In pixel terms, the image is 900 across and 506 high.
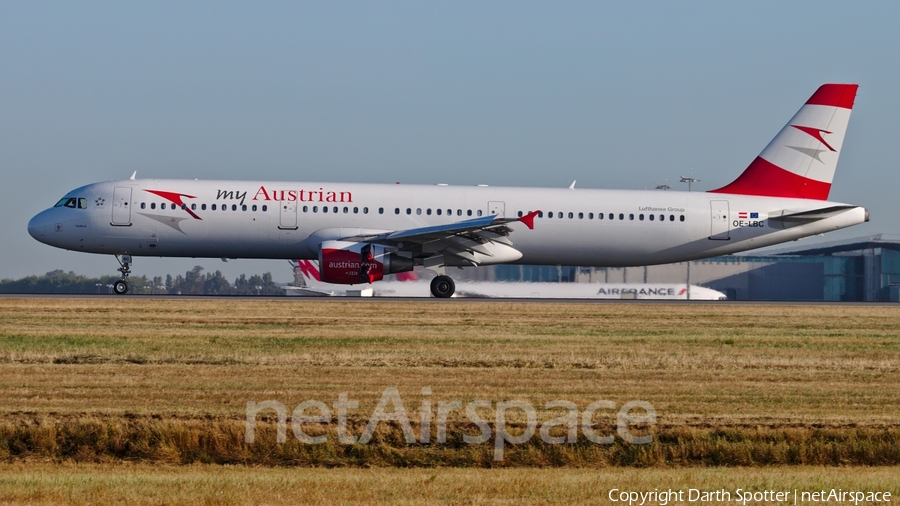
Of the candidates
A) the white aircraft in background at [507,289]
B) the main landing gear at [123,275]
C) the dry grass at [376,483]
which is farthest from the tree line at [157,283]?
the dry grass at [376,483]

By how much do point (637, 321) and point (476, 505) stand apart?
18.9 metres

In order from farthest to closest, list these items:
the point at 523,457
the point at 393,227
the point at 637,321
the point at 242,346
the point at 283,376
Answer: the point at 393,227 → the point at 637,321 → the point at 242,346 → the point at 283,376 → the point at 523,457

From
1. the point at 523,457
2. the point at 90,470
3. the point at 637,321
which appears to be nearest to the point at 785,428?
the point at 523,457

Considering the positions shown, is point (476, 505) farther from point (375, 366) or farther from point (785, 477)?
point (375, 366)

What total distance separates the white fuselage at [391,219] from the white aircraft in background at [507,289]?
11010 millimetres

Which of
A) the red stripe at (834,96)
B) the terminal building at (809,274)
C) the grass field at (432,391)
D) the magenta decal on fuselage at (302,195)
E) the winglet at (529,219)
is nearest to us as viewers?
the grass field at (432,391)

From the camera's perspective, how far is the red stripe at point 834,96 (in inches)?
1545

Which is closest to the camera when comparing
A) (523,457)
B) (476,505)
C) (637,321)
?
(476,505)

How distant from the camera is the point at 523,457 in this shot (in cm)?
1346

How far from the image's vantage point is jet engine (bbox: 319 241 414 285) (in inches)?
1368

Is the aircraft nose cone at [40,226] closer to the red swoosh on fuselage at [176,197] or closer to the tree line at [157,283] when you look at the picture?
the red swoosh on fuselage at [176,197]

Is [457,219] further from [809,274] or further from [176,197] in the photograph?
[809,274]

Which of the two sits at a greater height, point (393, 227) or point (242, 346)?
point (393, 227)

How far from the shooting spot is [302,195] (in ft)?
119
